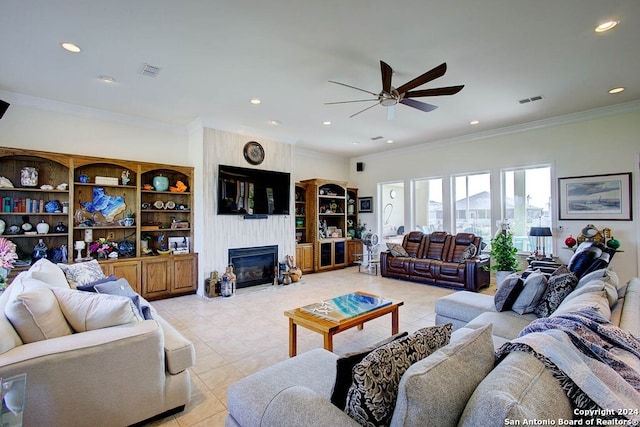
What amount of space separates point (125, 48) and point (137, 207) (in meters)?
2.62

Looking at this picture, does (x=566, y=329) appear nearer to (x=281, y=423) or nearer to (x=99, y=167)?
(x=281, y=423)

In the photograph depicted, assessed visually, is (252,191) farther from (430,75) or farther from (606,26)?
(606,26)

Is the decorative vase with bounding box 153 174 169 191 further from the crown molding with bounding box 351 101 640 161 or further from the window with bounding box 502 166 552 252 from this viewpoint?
the window with bounding box 502 166 552 252

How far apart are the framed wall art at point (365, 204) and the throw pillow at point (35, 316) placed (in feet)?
23.4

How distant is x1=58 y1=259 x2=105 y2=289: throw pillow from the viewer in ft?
9.95

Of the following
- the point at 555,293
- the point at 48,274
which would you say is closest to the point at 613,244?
the point at 555,293

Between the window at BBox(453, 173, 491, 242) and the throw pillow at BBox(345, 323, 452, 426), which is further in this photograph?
the window at BBox(453, 173, 491, 242)

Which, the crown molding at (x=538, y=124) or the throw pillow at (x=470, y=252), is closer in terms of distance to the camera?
the crown molding at (x=538, y=124)

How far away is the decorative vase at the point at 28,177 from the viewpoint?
13.6 ft

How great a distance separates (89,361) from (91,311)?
34 cm

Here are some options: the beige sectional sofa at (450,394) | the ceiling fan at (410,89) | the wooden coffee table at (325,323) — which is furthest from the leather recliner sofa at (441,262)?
the beige sectional sofa at (450,394)

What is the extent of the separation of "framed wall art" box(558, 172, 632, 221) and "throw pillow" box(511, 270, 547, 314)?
11.3 feet

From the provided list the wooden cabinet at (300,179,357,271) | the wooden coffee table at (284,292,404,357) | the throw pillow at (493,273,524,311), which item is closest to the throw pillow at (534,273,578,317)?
the throw pillow at (493,273,524,311)

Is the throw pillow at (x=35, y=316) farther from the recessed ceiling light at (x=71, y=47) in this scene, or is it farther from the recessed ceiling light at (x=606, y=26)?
the recessed ceiling light at (x=606, y=26)
